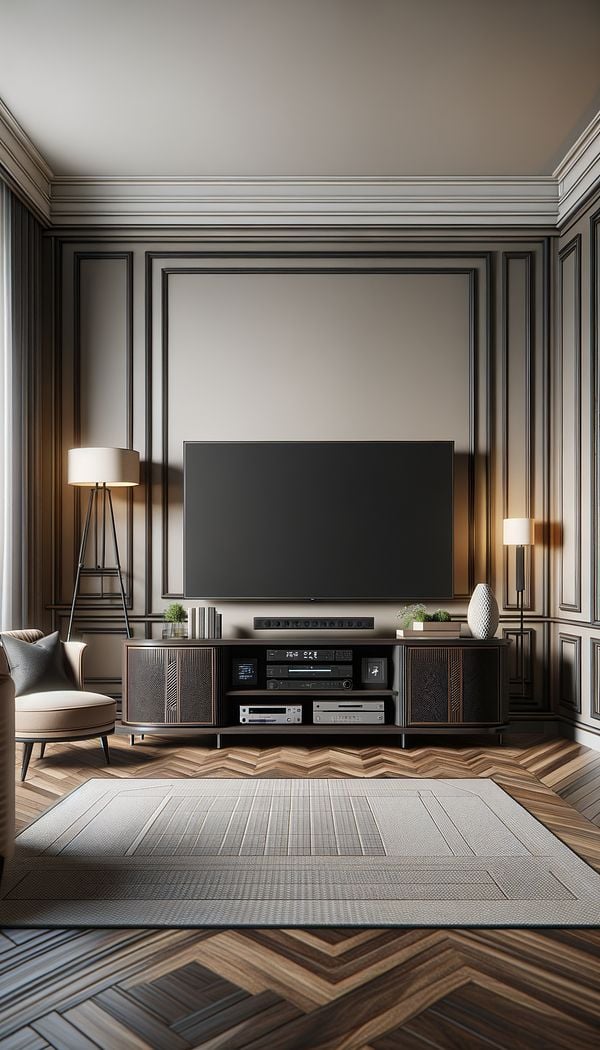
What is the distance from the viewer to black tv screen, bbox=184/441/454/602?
15.3 feet

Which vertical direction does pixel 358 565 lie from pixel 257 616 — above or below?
above

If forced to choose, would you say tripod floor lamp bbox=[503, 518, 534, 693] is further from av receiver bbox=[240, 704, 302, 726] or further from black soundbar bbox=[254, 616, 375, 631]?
av receiver bbox=[240, 704, 302, 726]

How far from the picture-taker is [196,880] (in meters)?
2.37

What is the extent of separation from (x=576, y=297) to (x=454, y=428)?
1.01 m

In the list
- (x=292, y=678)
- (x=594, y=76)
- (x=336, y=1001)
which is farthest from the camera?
(x=292, y=678)

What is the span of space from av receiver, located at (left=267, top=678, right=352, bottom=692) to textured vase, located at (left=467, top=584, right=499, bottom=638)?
773mm

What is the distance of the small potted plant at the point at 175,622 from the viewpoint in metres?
4.41

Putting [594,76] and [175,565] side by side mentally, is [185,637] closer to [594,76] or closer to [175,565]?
[175,565]

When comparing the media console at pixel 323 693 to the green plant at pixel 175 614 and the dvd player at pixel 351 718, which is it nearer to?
the dvd player at pixel 351 718

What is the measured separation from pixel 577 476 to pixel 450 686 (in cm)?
141

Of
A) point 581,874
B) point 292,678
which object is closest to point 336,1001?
point 581,874

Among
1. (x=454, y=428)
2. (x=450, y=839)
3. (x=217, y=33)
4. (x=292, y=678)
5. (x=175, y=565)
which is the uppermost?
(x=217, y=33)

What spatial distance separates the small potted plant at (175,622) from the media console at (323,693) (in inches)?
5.0

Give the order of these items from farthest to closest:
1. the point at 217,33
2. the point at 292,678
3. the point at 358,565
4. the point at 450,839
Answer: the point at 358,565 < the point at 292,678 < the point at 217,33 < the point at 450,839
